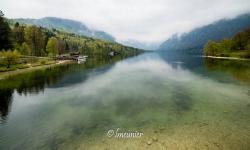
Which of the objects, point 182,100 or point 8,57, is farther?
point 8,57

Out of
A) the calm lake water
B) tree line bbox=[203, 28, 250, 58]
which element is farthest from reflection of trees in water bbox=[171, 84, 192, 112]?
tree line bbox=[203, 28, 250, 58]

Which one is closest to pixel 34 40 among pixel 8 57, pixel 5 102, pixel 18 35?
pixel 18 35

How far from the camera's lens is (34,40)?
459 feet

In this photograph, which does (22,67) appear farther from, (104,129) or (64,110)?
(104,129)

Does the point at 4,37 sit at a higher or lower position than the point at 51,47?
higher

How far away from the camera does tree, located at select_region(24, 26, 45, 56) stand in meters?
136

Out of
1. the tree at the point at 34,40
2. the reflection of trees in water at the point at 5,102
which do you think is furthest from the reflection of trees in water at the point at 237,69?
the tree at the point at 34,40

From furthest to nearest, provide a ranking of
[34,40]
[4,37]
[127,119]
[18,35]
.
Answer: [34,40] < [18,35] < [4,37] < [127,119]

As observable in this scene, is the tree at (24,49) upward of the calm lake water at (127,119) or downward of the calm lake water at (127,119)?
upward

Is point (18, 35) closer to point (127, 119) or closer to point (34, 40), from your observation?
point (34, 40)

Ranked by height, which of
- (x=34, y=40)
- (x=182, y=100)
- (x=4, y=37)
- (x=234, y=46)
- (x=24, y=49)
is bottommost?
(x=182, y=100)

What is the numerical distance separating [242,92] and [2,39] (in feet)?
369

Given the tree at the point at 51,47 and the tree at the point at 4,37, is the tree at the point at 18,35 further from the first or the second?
the tree at the point at 4,37

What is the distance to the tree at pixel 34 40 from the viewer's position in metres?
136
